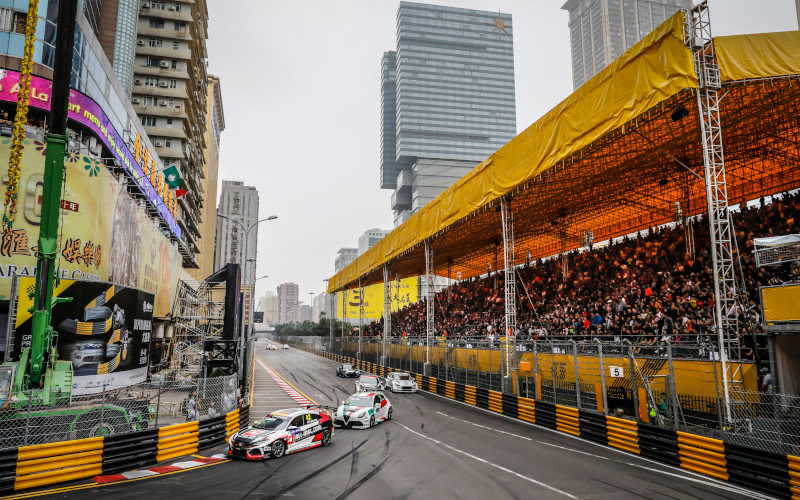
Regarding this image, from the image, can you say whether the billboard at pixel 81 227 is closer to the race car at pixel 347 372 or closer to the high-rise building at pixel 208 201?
the race car at pixel 347 372

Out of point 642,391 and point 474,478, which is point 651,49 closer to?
point 642,391

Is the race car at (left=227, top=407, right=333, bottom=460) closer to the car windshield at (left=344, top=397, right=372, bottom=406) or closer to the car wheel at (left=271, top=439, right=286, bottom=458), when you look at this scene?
the car wheel at (left=271, top=439, right=286, bottom=458)

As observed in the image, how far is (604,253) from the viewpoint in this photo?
32062mm

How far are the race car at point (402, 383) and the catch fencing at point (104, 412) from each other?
15077 millimetres

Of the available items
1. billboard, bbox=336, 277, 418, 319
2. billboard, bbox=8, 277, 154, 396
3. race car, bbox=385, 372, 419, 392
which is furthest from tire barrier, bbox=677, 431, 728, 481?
billboard, bbox=336, 277, 418, 319

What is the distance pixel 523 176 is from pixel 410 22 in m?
183

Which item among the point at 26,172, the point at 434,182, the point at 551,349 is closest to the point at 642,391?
the point at 551,349

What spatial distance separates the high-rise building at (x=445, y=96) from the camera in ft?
Answer: 592

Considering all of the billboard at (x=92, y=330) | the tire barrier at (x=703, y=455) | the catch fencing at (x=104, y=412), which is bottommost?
the tire barrier at (x=703, y=455)

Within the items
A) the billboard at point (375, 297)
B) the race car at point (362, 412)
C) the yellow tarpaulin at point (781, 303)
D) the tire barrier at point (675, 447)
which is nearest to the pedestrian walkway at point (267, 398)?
the race car at point (362, 412)

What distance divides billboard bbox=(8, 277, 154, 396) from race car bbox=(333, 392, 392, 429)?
10.4m

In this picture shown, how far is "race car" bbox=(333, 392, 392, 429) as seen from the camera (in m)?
19.7

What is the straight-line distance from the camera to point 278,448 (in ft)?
47.8

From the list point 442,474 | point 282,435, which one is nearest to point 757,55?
point 442,474
